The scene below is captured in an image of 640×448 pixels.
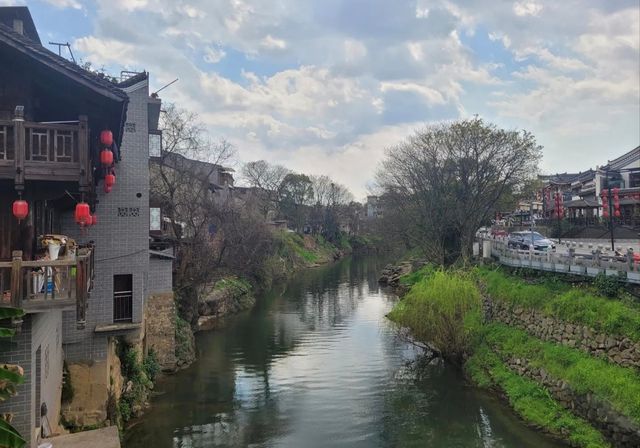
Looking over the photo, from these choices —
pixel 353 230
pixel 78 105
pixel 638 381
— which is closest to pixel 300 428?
pixel 638 381

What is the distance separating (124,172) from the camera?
17.0 metres

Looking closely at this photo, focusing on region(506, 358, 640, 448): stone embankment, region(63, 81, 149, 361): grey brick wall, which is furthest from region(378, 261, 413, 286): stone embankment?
region(63, 81, 149, 361): grey brick wall

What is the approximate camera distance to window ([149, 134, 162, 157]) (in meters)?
24.6

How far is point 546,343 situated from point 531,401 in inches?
123

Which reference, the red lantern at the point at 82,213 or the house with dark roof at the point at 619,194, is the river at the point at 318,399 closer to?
the red lantern at the point at 82,213

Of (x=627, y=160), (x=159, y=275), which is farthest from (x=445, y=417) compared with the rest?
(x=627, y=160)

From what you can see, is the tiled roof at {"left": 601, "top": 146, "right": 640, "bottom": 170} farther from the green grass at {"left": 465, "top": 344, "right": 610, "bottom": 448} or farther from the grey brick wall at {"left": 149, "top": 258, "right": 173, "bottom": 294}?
the grey brick wall at {"left": 149, "top": 258, "right": 173, "bottom": 294}

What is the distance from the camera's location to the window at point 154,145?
80.8ft

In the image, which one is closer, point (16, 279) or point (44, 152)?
point (16, 279)

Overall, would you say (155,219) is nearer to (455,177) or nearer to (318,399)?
(318,399)

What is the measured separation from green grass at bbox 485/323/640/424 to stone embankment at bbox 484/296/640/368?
0.26m

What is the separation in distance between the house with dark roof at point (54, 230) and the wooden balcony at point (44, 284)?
0.02m

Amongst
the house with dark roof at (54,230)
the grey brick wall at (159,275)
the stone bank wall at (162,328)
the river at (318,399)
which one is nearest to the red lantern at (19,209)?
the house with dark roof at (54,230)

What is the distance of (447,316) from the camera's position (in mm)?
22781
